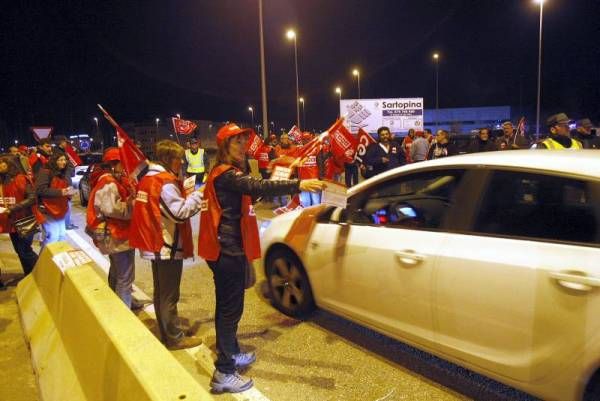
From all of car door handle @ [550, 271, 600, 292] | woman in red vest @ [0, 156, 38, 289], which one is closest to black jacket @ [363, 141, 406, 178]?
woman in red vest @ [0, 156, 38, 289]

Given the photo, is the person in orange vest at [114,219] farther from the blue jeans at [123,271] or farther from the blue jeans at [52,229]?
the blue jeans at [52,229]

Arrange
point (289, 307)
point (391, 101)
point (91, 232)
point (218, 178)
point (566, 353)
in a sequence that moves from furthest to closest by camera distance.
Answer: point (391, 101)
point (289, 307)
point (91, 232)
point (218, 178)
point (566, 353)

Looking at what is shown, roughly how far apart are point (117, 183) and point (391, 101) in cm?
1834

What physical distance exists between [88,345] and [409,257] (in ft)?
6.99

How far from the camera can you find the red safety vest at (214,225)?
3.26 meters

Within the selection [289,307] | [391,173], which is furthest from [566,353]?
[289,307]

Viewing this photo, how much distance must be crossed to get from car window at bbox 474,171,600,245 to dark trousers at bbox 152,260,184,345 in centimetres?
249

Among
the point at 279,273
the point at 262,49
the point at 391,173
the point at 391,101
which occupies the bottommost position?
the point at 279,273

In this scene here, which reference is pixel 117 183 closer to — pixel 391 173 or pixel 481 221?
pixel 391 173

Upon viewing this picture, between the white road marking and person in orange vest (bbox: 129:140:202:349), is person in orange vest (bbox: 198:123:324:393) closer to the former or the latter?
the white road marking

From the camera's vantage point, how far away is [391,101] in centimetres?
2119

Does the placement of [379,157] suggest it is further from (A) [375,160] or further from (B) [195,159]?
(B) [195,159]

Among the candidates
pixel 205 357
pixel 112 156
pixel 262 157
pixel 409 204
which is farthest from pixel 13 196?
pixel 262 157

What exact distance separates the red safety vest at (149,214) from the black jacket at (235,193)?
0.68 m
